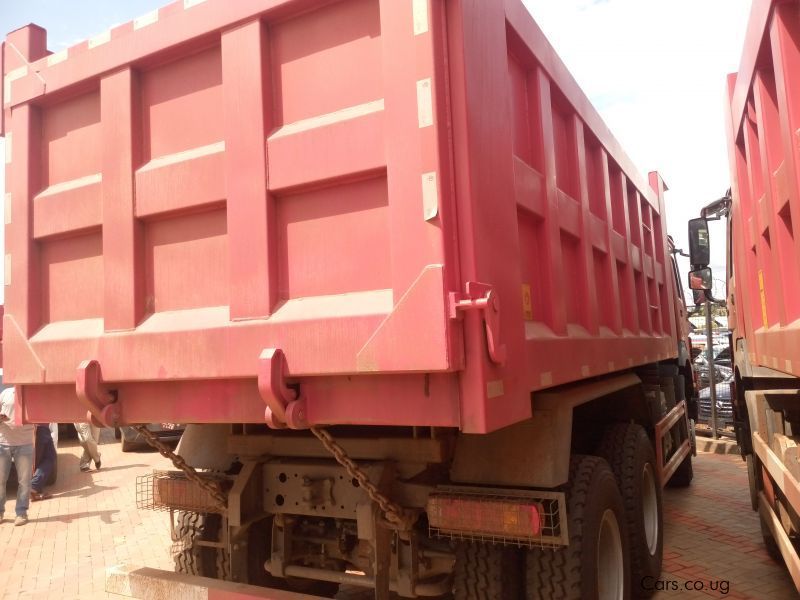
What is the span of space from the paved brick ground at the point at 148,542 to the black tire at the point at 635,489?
0.29 metres

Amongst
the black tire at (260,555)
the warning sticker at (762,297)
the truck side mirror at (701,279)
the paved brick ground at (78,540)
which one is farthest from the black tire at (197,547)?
the truck side mirror at (701,279)

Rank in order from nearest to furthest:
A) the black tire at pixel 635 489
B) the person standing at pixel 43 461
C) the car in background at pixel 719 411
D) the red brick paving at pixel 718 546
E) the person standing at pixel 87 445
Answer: the black tire at pixel 635 489 < the red brick paving at pixel 718 546 < the person standing at pixel 43 461 < the person standing at pixel 87 445 < the car in background at pixel 719 411

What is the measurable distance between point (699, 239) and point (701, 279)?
1.00 meters

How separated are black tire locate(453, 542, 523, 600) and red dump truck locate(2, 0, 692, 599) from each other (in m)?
0.01

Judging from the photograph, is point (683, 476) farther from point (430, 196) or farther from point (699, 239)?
point (430, 196)

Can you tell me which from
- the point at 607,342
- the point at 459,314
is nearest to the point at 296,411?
the point at 459,314

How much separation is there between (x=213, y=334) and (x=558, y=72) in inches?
87.4

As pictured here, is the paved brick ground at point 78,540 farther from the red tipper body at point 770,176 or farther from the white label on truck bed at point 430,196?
the red tipper body at point 770,176

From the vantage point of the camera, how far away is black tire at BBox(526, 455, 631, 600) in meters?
2.52

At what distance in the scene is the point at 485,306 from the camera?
1.91m

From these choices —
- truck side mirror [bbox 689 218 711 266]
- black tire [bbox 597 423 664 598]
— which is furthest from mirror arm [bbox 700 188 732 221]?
black tire [bbox 597 423 664 598]

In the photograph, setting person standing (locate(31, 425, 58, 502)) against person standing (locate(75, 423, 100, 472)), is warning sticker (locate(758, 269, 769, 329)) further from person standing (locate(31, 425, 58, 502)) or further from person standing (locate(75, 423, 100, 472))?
person standing (locate(75, 423, 100, 472))

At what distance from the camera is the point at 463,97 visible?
6.73 ft

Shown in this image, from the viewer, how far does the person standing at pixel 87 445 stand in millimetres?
9570
